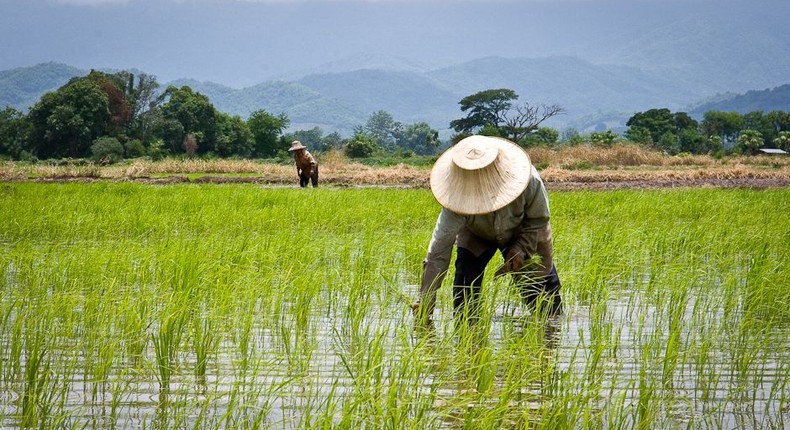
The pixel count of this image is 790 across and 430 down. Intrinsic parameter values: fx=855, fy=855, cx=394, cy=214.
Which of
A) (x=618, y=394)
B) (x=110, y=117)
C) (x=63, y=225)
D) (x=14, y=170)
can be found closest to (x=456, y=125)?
(x=110, y=117)

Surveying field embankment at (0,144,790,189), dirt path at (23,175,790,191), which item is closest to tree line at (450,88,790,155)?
field embankment at (0,144,790,189)

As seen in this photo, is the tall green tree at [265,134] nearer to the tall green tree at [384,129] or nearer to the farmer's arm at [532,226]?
the farmer's arm at [532,226]

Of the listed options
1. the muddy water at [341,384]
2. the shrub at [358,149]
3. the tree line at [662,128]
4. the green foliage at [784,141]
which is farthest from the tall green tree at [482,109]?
the muddy water at [341,384]

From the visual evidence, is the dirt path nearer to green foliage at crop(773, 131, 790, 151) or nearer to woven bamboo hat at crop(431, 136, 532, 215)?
woven bamboo hat at crop(431, 136, 532, 215)

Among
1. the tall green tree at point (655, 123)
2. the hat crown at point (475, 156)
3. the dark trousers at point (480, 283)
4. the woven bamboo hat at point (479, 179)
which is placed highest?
the tall green tree at point (655, 123)

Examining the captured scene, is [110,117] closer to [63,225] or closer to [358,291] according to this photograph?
[63,225]

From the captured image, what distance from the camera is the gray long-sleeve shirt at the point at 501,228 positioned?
144 inches

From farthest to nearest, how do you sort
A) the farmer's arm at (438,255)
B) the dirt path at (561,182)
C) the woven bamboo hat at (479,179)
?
the dirt path at (561,182) → the farmer's arm at (438,255) → the woven bamboo hat at (479,179)

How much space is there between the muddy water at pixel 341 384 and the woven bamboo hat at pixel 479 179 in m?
0.56

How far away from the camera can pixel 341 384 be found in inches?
118

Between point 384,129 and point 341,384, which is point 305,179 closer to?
point 341,384

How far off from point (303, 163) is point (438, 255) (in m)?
11.7

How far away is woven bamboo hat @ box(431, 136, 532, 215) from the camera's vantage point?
3.48 meters

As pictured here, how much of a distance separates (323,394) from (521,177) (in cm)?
123
